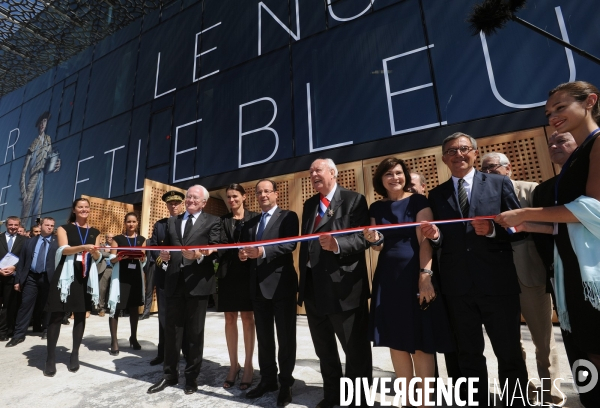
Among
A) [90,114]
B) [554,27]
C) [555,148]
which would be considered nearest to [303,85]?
[554,27]

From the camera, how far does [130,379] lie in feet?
9.10

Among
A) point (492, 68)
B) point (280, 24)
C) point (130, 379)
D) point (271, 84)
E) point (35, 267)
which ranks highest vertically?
point (280, 24)

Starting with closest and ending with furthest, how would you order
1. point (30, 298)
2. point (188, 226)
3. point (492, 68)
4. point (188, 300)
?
point (188, 300) → point (188, 226) → point (30, 298) → point (492, 68)

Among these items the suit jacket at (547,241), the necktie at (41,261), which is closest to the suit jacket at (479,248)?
the suit jacket at (547,241)

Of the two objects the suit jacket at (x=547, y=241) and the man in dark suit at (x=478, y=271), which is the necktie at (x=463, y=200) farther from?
the suit jacket at (x=547, y=241)

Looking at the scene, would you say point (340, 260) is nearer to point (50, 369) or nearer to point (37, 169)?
point (50, 369)

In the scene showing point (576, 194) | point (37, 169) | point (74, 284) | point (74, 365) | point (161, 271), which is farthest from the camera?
point (37, 169)

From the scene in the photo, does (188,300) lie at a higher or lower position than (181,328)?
higher

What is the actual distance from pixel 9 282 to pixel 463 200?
22.9ft

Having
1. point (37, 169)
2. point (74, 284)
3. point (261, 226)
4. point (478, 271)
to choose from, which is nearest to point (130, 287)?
point (74, 284)

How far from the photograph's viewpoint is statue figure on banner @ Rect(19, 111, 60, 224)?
39.6 feet

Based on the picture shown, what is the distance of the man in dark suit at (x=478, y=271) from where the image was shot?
1594 mm

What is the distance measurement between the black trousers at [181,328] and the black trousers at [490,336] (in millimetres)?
1975

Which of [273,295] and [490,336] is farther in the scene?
[273,295]
